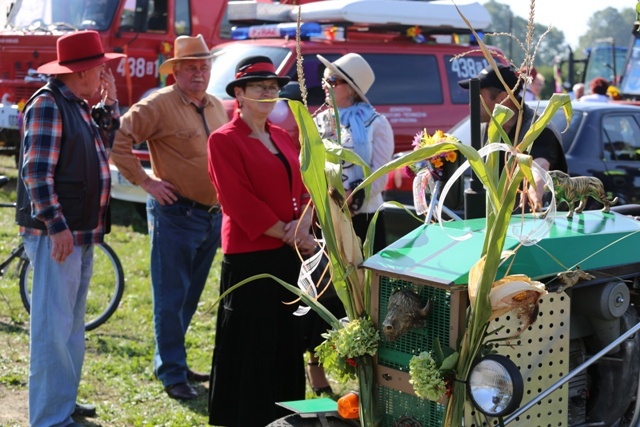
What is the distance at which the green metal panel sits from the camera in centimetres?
314

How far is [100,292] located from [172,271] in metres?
2.18

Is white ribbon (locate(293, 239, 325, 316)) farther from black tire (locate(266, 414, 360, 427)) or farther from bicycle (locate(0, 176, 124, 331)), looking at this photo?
bicycle (locate(0, 176, 124, 331))

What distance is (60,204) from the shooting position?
4750 mm

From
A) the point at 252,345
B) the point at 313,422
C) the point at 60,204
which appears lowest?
the point at 252,345

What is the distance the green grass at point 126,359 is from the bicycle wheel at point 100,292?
3.9 inches

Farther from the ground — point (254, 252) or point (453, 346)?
point (453, 346)

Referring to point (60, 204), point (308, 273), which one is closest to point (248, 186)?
point (60, 204)

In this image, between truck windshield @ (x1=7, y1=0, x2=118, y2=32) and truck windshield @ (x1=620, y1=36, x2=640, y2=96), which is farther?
truck windshield @ (x1=620, y1=36, x2=640, y2=96)

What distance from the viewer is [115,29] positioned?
12.3 meters

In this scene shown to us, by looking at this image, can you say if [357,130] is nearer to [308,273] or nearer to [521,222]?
[308,273]

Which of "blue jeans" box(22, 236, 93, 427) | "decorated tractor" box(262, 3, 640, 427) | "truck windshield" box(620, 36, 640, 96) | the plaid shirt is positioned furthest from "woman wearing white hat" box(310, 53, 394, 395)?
"truck windshield" box(620, 36, 640, 96)

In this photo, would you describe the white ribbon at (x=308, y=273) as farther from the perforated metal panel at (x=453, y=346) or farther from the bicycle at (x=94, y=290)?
the bicycle at (x=94, y=290)

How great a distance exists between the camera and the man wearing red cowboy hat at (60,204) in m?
4.68

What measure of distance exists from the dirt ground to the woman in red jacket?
116cm
